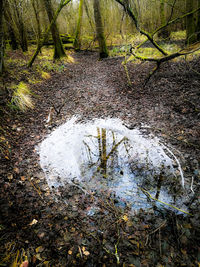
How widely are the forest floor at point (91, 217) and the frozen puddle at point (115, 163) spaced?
22cm

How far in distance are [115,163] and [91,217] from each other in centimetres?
124

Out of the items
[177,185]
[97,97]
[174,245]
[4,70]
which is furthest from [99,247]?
[4,70]

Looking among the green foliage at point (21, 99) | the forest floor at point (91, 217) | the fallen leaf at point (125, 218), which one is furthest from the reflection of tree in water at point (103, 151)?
the green foliage at point (21, 99)

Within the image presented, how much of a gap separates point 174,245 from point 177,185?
3.26 ft

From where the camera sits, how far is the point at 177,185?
8.75 feet

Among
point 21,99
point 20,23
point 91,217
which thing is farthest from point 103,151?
point 20,23

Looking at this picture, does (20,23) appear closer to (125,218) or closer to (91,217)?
(91,217)

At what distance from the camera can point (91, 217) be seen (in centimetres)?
235

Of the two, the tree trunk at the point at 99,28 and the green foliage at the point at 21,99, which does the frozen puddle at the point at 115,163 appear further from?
the tree trunk at the point at 99,28

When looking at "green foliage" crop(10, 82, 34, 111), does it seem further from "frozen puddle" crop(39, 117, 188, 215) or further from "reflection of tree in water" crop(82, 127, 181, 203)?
"reflection of tree in water" crop(82, 127, 181, 203)

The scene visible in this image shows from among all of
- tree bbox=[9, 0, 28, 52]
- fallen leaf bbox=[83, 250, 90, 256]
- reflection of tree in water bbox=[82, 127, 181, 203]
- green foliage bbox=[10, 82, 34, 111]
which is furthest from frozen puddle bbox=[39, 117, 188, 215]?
tree bbox=[9, 0, 28, 52]

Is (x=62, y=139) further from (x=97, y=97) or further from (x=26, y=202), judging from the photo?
(x=97, y=97)

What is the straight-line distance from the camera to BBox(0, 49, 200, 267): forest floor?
6.29ft

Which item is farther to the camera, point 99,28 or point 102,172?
point 99,28
